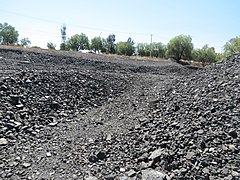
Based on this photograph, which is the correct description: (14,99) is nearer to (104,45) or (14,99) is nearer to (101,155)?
(101,155)

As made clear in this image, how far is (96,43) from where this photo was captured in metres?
48.5

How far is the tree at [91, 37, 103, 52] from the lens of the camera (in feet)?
159

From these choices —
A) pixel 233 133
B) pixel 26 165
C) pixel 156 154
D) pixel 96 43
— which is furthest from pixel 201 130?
pixel 96 43

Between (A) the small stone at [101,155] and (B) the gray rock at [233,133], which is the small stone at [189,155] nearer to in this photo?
(B) the gray rock at [233,133]

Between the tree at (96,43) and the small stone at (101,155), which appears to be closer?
the small stone at (101,155)

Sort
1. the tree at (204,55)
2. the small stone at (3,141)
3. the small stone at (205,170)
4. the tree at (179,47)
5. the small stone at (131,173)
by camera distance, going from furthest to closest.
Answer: the tree at (204,55)
the tree at (179,47)
the small stone at (3,141)
the small stone at (131,173)
the small stone at (205,170)

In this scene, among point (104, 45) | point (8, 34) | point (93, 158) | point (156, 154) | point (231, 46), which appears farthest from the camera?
point (8, 34)

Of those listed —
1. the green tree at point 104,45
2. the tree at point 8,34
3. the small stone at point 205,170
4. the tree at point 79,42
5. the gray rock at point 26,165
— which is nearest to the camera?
the small stone at point 205,170

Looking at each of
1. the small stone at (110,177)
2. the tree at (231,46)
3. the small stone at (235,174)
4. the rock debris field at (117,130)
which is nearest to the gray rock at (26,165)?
the rock debris field at (117,130)

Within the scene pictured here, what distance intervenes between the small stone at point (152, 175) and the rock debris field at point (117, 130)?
0.04ft

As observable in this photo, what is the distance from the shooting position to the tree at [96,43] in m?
48.5

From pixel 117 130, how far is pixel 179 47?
1209 inches

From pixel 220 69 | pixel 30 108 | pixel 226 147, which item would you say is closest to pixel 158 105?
pixel 220 69

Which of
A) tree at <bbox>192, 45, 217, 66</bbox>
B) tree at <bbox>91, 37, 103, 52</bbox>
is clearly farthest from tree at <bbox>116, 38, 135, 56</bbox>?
tree at <bbox>192, 45, 217, 66</bbox>
